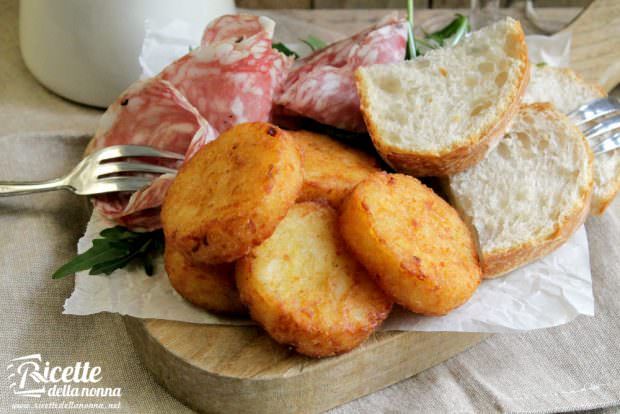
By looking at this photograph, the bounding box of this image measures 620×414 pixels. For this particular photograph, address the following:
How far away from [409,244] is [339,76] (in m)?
0.54

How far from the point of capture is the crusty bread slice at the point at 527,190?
59.5 inches

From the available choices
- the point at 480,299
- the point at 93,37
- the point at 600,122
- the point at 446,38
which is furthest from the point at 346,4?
the point at 480,299

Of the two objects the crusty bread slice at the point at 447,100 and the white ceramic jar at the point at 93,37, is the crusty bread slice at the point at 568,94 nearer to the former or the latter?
the crusty bread slice at the point at 447,100

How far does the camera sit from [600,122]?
189 centimetres

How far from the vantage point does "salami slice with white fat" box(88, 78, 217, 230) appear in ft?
5.16

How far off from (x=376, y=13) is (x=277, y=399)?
6.54 ft

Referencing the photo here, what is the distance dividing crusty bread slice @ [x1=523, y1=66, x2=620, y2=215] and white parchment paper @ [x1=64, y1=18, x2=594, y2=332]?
0.26 metres

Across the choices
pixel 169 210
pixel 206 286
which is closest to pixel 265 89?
pixel 169 210

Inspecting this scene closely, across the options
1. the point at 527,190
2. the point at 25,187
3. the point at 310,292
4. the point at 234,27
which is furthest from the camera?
the point at 234,27

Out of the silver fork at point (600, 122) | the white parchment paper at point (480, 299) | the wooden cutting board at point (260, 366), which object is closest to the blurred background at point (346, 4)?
the silver fork at point (600, 122)

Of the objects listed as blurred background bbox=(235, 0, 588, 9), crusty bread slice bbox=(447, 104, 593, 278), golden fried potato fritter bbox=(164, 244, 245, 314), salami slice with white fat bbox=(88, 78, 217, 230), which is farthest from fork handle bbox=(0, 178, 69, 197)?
blurred background bbox=(235, 0, 588, 9)

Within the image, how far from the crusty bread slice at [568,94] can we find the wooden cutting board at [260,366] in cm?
66

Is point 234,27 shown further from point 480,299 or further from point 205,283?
point 480,299

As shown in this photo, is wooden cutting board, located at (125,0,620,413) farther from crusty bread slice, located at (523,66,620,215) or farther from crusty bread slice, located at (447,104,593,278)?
crusty bread slice, located at (523,66,620,215)
